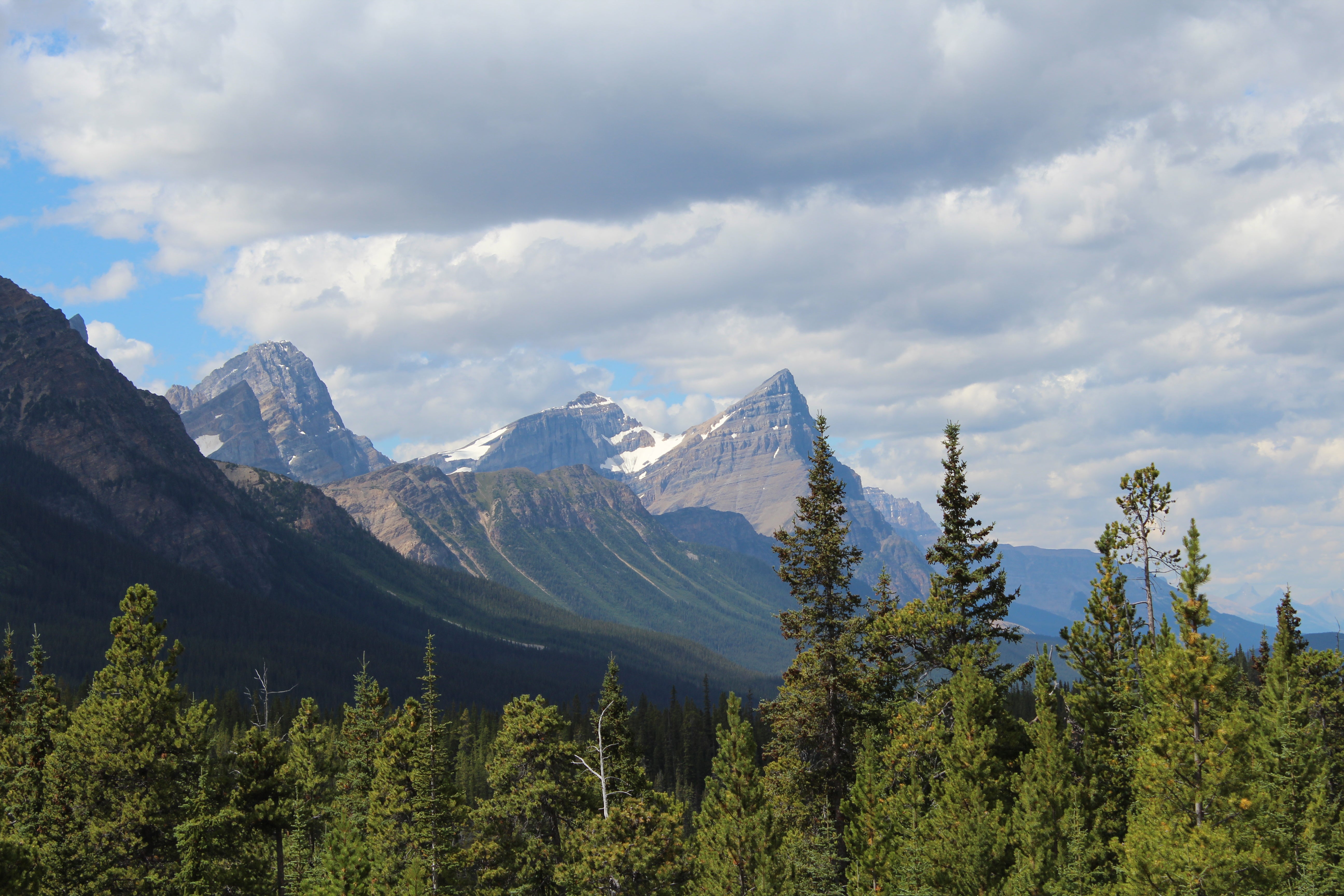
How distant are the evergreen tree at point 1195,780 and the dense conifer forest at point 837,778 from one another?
11 centimetres

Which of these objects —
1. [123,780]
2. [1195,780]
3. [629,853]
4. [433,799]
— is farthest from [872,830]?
[123,780]

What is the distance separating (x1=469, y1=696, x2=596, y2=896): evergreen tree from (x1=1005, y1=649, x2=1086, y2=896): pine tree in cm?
2103

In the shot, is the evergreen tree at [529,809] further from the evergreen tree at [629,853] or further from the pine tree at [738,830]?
the pine tree at [738,830]

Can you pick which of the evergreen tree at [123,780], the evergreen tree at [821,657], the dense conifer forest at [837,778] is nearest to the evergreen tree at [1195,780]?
the dense conifer forest at [837,778]

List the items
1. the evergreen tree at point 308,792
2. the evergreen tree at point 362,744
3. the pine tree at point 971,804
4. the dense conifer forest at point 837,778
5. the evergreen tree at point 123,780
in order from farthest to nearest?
the evergreen tree at point 308,792
the evergreen tree at point 362,744
the evergreen tree at point 123,780
the pine tree at point 971,804
the dense conifer forest at point 837,778

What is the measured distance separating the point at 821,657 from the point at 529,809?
59.4 feet

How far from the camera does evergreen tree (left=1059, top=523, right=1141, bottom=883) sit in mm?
47500

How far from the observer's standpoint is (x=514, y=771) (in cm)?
5531

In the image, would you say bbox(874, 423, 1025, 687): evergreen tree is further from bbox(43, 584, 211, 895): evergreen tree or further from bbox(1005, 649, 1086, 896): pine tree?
bbox(43, 584, 211, 895): evergreen tree

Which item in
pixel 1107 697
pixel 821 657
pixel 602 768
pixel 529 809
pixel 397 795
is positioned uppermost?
pixel 821 657

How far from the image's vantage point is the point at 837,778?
4816 cm

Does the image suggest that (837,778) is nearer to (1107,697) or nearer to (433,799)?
(1107,697)

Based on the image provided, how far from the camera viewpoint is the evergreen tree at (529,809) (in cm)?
5334

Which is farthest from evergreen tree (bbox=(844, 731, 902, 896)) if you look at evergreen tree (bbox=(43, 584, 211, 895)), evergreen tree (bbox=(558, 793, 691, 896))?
evergreen tree (bbox=(43, 584, 211, 895))
